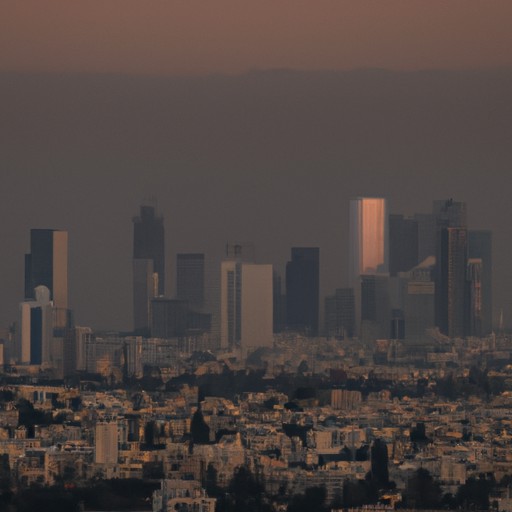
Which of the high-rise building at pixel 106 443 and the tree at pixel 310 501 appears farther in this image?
the high-rise building at pixel 106 443

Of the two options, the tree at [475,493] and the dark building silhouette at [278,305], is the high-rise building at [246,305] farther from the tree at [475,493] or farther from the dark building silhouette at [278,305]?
the tree at [475,493]

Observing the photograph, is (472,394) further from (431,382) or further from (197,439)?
(197,439)

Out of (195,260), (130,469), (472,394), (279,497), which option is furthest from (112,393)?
(279,497)

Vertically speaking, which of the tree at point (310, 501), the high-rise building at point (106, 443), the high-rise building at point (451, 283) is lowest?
the tree at point (310, 501)

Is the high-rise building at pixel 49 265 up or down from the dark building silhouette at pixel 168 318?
up

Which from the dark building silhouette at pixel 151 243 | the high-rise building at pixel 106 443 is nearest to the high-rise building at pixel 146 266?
the dark building silhouette at pixel 151 243

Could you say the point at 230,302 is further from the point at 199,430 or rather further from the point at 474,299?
the point at 199,430

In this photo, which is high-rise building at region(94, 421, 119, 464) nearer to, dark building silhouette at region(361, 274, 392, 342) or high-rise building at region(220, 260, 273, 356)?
high-rise building at region(220, 260, 273, 356)

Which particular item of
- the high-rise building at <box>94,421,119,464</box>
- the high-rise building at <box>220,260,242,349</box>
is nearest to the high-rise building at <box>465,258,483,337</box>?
the high-rise building at <box>220,260,242,349</box>
